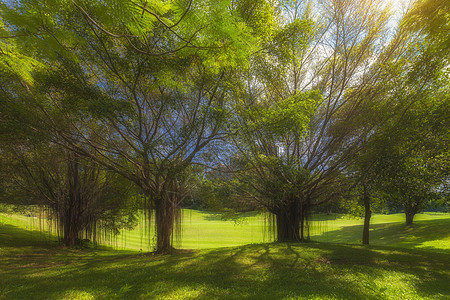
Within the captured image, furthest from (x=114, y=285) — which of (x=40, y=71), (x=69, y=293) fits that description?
(x=40, y=71)

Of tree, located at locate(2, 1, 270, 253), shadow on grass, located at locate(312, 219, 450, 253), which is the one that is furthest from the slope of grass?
shadow on grass, located at locate(312, 219, 450, 253)

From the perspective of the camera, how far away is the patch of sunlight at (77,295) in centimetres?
443

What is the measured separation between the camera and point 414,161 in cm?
701

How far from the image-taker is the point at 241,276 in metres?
5.65

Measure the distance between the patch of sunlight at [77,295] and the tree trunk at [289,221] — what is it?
801 centimetres

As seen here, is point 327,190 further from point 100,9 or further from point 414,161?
point 100,9

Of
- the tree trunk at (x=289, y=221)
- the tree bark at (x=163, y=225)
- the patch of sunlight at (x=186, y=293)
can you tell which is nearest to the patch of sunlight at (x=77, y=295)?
the patch of sunlight at (x=186, y=293)

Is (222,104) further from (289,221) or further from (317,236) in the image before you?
(317,236)

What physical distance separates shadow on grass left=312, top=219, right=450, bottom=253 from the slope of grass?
278 inches

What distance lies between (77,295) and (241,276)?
11.1 feet

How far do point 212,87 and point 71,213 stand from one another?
9.40 meters

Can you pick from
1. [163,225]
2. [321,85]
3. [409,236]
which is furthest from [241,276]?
[409,236]

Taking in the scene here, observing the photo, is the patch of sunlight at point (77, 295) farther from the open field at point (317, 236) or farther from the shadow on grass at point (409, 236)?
the shadow on grass at point (409, 236)

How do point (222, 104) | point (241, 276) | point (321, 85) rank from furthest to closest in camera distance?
1. point (321, 85)
2. point (222, 104)
3. point (241, 276)
